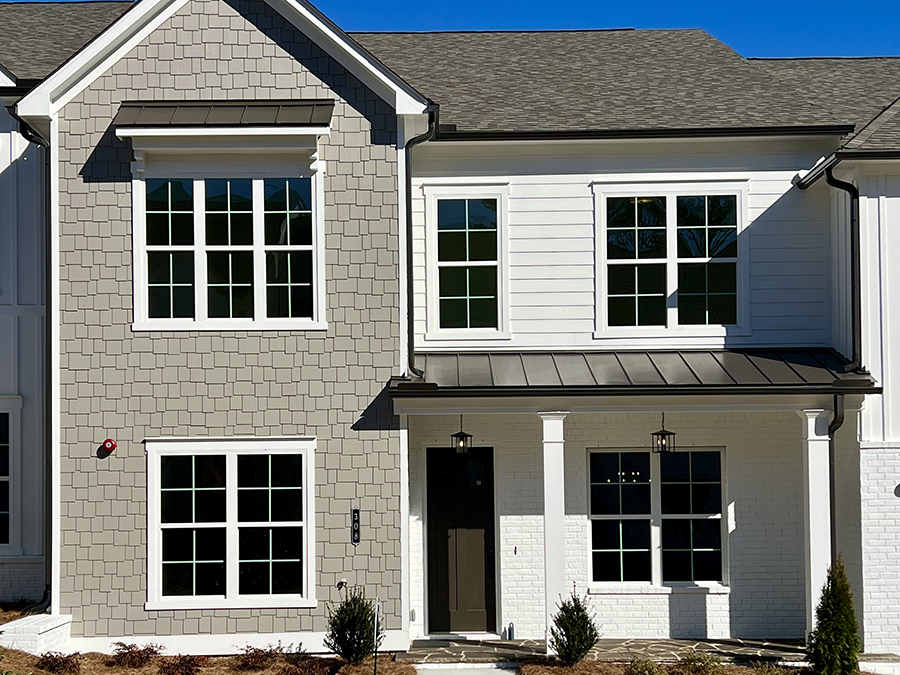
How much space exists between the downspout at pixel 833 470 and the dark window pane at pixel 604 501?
2.85 metres

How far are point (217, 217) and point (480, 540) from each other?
5.75 m

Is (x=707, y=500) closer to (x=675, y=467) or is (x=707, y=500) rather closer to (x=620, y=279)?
(x=675, y=467)

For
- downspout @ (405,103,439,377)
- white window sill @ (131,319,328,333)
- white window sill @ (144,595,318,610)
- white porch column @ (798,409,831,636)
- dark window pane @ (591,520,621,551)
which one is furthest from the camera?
dark window pane @ (591,520,621,551)

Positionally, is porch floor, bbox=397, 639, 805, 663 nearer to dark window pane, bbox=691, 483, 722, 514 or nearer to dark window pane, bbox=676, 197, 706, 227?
dark window pane, bbox=691, 483, 722, 514

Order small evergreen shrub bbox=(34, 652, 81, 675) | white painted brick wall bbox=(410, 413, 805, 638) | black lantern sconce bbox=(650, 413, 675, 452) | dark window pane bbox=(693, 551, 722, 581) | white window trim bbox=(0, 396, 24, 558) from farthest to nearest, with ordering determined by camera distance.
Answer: white window trim bbox=(0, 396, 24, 558) → dark window pane bbox=(693, 551, 722, 581) → white painted brick wall bbox=(410, 413, 805, 638) → black lantern sconce bbox=(650, 413, 675, 452) → small evergreen shrub bbox=(34, 652, 81, 675)

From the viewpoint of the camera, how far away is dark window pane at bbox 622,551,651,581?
13.4 metres

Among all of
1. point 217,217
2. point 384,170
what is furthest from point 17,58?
point 384,170

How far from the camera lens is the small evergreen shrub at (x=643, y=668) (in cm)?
1078

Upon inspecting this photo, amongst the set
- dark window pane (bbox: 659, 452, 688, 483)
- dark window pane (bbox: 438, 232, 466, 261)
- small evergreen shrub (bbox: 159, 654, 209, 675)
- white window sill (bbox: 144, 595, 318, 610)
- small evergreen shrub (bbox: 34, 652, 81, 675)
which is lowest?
small evergreen shrub (bbox: 159, 654, 209, 675)

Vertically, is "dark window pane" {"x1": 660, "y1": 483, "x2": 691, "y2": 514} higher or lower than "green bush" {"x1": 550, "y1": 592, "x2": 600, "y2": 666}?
higher

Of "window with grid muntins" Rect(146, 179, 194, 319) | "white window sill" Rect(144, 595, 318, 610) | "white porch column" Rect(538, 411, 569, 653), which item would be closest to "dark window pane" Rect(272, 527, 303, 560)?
"white window sill" Rect(144, 595, 318, 610)

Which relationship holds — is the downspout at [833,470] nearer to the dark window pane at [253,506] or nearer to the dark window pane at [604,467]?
the dark window pane at [604,467]

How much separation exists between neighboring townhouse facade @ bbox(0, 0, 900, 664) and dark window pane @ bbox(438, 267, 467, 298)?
0.04 meters

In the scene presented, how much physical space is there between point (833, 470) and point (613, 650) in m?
3.69
